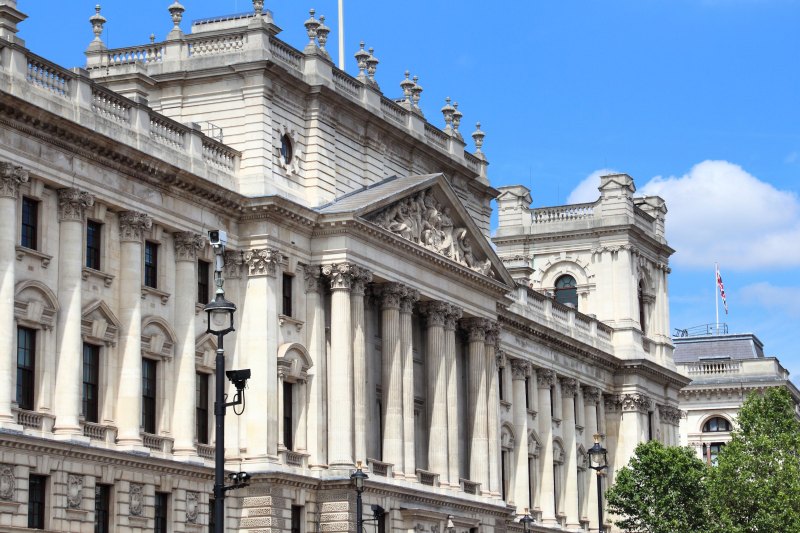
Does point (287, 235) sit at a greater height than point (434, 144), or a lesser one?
lesser

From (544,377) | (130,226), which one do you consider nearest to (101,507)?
(130,226)

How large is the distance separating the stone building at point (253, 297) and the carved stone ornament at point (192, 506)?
112 millimetres

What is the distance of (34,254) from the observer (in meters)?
56.1

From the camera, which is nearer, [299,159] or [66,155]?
[66,155]

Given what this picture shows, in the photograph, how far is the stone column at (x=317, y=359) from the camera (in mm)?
68938

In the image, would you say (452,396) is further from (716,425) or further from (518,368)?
(716,425)

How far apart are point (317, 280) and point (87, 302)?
43.1 feet

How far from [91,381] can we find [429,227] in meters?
21.6

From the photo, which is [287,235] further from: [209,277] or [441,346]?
[441,346]

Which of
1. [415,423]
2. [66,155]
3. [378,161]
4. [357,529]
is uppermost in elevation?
[378,161]

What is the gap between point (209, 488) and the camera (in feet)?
209

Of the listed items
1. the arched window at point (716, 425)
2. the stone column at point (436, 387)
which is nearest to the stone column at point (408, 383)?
the stone column at point (436, 387)

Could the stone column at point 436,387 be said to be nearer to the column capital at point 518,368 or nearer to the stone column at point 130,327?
the column capital at point 518,368

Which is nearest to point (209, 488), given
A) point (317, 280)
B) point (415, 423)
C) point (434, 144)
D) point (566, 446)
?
point (317, 280)
